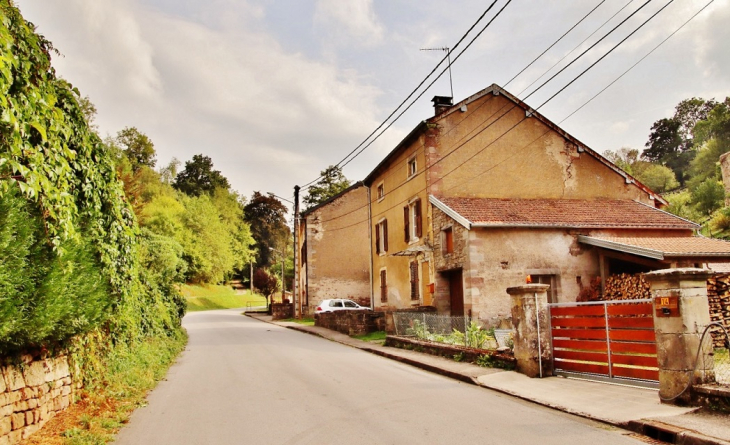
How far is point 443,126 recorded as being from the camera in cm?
2158

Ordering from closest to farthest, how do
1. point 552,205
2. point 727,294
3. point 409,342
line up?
point 727,294 → point 409,342 → point 552,205

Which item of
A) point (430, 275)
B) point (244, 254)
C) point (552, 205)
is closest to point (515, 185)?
point (552, 205)

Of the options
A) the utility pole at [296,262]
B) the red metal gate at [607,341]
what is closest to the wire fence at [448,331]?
the red metal gate at [607,341]

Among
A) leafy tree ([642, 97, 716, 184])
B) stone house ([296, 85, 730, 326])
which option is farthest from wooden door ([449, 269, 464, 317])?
leafy tree ([642, 97, 716, 184])

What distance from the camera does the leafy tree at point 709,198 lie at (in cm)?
4003

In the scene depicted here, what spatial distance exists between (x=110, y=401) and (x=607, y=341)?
7867 mm

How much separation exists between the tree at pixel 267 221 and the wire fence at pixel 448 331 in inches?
2219

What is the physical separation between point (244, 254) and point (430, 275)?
51787 millimetres

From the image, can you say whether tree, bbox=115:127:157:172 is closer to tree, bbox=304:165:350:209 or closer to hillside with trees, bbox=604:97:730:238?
tree, bbox=304:165:350:209

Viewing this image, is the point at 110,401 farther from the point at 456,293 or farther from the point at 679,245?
the point at 679,245

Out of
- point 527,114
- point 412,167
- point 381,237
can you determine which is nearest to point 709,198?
point 527,114

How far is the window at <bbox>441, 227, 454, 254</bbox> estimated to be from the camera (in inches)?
779

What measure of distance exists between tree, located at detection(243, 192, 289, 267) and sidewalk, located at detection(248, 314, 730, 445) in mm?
62867

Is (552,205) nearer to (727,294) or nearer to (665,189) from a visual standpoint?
(727,294)
